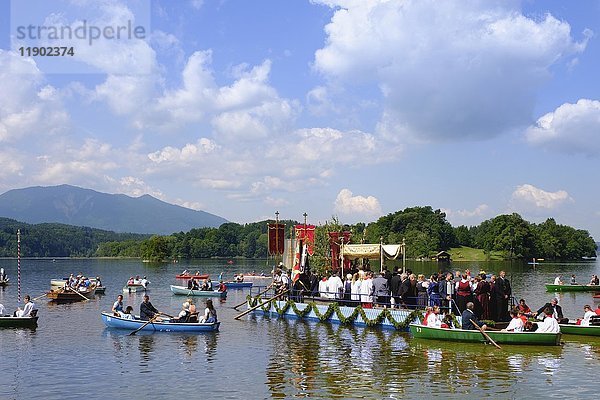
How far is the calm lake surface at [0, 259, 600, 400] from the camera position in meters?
20.5

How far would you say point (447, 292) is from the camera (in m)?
31.2

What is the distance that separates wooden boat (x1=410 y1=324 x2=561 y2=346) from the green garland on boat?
2.60 meters

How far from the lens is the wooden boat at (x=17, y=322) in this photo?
3450cm

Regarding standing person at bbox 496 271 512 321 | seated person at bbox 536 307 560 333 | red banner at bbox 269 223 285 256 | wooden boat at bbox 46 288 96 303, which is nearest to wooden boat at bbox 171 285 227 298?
wooden boat at bbox 46 288 96 303

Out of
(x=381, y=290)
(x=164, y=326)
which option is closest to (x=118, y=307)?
(x=164, y=326)

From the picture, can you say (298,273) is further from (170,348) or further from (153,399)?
(153,399)

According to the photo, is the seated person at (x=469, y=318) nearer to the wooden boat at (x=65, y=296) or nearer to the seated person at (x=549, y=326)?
the seated person at (x=549, y=326)

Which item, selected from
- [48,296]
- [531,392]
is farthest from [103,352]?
[48,296]

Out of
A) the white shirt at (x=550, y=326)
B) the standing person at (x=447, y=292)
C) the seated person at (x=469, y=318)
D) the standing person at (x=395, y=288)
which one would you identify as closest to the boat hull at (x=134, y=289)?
the standing person at (x=395, y=288)

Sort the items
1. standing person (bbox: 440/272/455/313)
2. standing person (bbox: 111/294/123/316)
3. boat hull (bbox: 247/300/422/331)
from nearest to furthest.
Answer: standing person (bbox: 440/272/455/313), boat hull (bbox: 247/300/422/331), standing person (bbox: 111/294/123/316)

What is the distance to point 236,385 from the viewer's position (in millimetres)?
21641

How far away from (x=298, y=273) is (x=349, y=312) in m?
5.47

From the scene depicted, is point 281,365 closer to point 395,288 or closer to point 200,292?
point 395,288

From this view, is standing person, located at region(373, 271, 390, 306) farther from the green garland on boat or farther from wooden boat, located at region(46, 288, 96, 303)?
wooden boat, located at region(46, 288, 96, 303)
